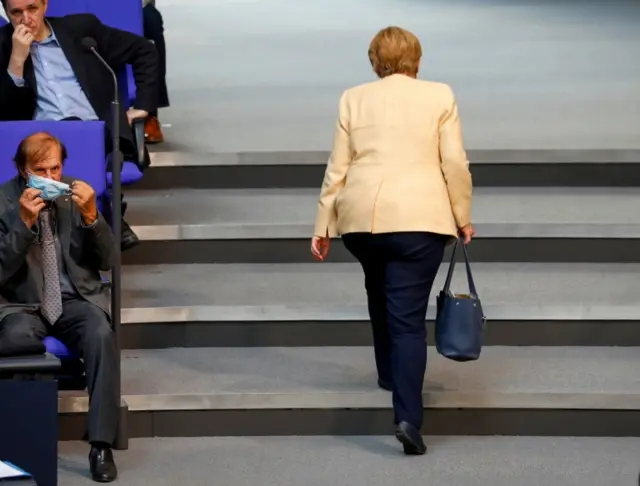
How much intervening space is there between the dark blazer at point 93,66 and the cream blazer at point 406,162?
1051 millimetres

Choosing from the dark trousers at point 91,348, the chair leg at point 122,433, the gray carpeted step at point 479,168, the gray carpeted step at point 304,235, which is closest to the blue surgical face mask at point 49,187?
the dark trousers at point 91,348

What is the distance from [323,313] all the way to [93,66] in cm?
115

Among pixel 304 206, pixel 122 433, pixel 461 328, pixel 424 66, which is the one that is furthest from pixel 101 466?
pixel 424 66

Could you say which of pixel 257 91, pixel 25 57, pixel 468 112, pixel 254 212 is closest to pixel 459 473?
pixel 254 212

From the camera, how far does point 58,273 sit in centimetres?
419

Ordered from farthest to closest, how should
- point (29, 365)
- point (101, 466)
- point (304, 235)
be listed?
point (304, 235)
point (101, 466)
point (29, 365)

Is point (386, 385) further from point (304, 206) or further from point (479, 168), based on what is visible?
point (479, 168)

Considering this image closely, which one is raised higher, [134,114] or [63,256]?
[134,114]

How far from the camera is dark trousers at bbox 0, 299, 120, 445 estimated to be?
401 cm

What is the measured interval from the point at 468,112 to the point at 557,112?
15.8 inches

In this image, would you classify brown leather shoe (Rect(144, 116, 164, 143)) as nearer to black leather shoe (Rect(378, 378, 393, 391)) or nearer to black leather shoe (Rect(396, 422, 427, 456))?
black leather shoe (Rect(378, 378, 393, 391))

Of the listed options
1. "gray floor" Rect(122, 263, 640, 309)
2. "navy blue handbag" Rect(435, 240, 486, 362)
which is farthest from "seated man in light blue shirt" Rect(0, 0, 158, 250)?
"navy blue handbag" Rect(435, 240, 486, 362)

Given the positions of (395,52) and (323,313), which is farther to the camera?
(323,313)

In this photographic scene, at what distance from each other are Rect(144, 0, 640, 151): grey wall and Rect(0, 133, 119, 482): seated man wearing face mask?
1.80m
